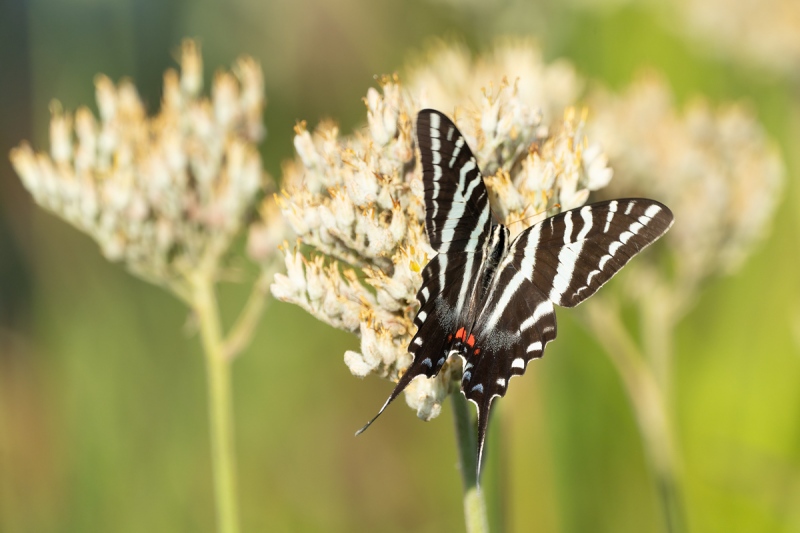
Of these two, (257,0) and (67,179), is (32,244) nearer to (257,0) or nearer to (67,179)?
(67,179)

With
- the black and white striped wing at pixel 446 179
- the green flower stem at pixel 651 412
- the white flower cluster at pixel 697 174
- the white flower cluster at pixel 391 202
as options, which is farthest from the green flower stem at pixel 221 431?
the white flower cluster at pixel 697 174

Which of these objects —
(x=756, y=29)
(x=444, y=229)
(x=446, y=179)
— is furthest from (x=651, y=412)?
(x=756, y=29)

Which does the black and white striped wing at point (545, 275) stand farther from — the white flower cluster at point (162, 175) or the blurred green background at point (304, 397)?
the white flower cluster at point (162, 175)

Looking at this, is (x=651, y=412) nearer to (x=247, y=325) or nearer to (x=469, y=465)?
(x=469, y=465)

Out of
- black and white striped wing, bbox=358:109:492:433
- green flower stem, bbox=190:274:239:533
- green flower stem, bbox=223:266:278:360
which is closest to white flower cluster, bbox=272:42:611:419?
black and white striped wing, bbox=358:109:492:433

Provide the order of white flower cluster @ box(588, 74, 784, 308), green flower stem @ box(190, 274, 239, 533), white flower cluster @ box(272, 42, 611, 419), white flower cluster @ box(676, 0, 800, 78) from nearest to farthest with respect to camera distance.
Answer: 1. white flower cluster @ box(272, 42, 611, 419)
2. green flower stem @ box(190, 274, 239, 533)
3. white flower cluster @ box(588, 74, 784, 308)
4. white flower cluster @ box(676, 0, 800, 78)

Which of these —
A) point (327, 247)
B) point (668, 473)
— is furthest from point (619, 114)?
point (327, 247)

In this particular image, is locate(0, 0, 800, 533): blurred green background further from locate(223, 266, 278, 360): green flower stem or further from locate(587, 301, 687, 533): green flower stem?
locate(223, 266, 278, 360): green flower stem
